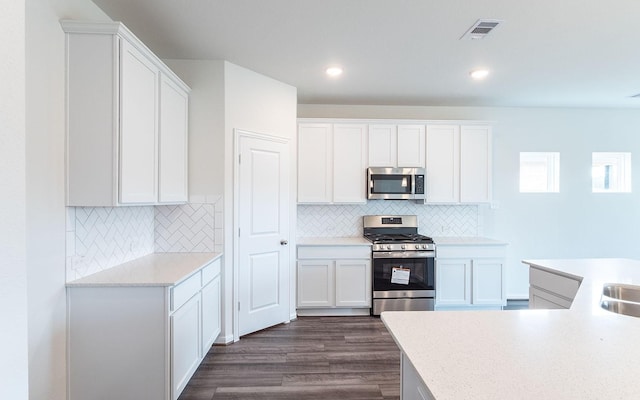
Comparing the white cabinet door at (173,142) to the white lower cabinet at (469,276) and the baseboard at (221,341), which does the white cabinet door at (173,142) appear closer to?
the baseboard at (221,341)

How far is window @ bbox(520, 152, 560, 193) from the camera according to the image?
4434 millimetres

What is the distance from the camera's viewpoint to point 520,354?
1067mm

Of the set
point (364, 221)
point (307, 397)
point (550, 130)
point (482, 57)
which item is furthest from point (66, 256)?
point (550, 130)

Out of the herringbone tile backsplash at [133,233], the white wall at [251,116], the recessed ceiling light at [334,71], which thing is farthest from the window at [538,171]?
the herringbone tile backsplash at [133,233]

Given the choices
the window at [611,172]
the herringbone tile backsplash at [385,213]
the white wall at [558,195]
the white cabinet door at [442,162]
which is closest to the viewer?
the white cabinet door at [442,162]

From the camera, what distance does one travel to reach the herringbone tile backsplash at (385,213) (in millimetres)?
4234

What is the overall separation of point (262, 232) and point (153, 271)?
123 centimetres

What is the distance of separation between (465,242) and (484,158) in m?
1.11

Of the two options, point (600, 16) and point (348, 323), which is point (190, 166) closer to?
point (348, 323)

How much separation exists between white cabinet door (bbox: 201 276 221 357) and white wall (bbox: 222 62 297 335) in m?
0.11

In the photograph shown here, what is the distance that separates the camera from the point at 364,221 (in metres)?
4.23

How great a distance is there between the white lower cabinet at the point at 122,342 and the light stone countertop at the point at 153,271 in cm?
3

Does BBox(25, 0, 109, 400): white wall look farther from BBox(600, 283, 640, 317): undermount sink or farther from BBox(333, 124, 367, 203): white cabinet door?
BBox(600, 283, 640, 317): undermount sink

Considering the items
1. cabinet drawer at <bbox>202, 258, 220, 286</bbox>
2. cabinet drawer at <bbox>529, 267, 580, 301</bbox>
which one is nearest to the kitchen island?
cabinet drawer at <bbox>529, 267, 580, 301</bbox>
